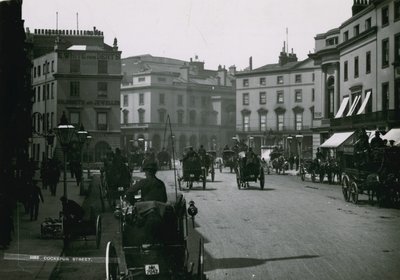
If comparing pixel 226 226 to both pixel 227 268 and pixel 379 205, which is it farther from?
pixel 379 205

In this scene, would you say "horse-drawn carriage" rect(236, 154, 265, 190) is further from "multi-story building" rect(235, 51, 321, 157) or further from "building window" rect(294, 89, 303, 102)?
"building window" rect(294, 89, 303, 102)

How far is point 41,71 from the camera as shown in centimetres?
3269

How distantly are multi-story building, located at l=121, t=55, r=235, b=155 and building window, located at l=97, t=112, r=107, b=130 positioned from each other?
107ft

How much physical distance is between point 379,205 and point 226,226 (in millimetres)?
6868

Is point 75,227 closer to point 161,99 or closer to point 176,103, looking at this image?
point 161,99

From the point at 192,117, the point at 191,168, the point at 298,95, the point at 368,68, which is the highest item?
the point at 298,95

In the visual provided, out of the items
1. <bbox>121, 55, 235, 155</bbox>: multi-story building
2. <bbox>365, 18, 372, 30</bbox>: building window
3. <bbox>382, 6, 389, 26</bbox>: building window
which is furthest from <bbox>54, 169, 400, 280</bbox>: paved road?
<bbox>121, 55, 235, 155</bbox>: multi-story building

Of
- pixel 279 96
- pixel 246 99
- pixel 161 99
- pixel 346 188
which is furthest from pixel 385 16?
pixel 246 99

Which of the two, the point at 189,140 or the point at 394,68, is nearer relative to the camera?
the point at 394,68

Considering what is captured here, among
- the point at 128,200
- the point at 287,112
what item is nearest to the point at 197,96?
the point at 287,112

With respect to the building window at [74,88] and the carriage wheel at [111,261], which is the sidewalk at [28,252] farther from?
the building window at [74,88]

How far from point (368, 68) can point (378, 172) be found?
2040 cm

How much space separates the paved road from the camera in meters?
8.38

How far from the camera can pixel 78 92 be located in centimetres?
3073
